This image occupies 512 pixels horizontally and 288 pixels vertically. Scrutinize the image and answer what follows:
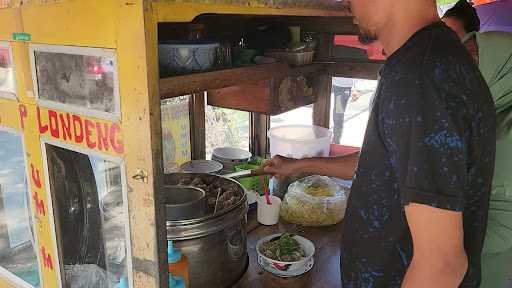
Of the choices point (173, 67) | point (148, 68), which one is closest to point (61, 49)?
point (148, 68)

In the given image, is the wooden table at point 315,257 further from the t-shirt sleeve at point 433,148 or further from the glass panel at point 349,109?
the glass panel at point 349,109

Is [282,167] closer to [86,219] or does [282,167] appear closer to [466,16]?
[86,219]

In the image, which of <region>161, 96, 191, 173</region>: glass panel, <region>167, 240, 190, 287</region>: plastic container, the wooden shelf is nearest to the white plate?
<region>167, 240, 190, 287</region>: plastic container

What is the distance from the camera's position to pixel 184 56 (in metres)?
1.41

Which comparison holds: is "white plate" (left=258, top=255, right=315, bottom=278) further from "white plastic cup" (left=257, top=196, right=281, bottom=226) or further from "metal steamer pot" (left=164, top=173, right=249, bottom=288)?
"white plastic cup" (left=257, top=196, right=281, bottom=226)

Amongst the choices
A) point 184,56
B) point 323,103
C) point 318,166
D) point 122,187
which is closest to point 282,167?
point 318,166

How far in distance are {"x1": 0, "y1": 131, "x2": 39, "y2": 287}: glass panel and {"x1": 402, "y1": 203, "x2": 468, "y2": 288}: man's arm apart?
1154mm

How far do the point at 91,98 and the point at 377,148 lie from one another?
27.6 inches

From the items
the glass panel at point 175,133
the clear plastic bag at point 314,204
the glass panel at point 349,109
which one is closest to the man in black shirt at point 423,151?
the clear plastic bag at point 314,204

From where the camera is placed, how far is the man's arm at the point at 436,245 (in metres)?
0.85

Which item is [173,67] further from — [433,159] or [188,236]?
[433,159]

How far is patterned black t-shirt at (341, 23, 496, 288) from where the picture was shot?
0.84m

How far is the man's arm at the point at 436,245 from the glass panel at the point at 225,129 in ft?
6.48

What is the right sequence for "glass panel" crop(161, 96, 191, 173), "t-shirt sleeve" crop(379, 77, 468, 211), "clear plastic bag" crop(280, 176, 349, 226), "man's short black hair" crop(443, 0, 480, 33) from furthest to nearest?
"glass panel" crop(161, 96, 191, 173), "clear plastic bag" crop(280, 176, 349, 226), "man's short black hair" crop(443, 0, 480, 33), "t-shirt sleeve" crop(379, 77, 468, 211)
